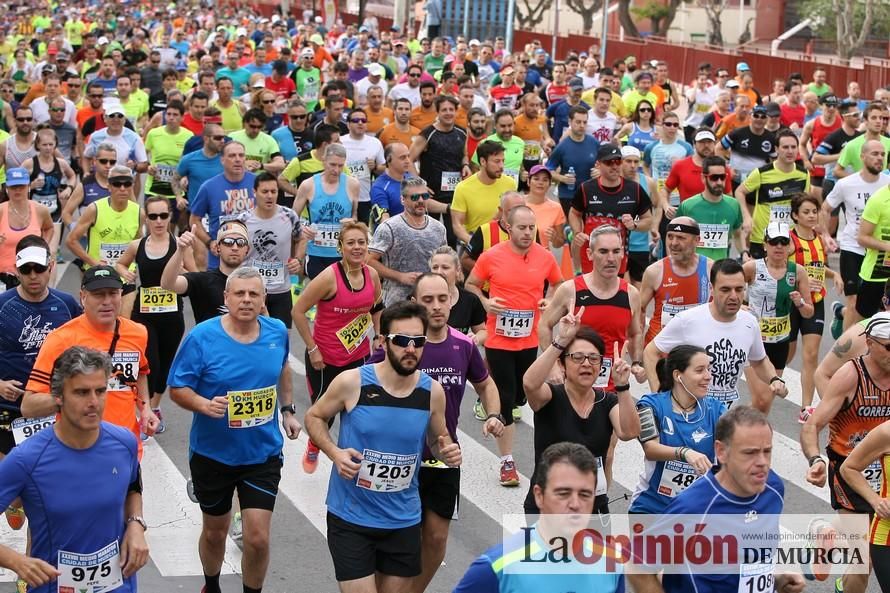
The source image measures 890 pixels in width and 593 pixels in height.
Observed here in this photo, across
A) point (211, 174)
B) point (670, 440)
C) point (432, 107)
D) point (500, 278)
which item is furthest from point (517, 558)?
point (432, 107)

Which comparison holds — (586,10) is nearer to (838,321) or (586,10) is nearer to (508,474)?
(838,321)

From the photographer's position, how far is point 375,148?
51.9 feet

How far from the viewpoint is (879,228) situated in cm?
1233

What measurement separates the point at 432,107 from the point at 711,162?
22.9 feet

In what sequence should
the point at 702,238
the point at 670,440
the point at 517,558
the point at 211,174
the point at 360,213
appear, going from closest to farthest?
1. the point at 517,558
2. the point at 670,440
3. the point at 702,238
4. the point at 211,174
5. the point at 360,213

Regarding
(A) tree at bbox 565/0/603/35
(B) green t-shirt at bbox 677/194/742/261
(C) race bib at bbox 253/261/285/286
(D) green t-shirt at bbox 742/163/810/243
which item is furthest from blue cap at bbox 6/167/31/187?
(A) tree at bbox 565/0/603/35

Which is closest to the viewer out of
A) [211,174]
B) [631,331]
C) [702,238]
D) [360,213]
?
[631,331]

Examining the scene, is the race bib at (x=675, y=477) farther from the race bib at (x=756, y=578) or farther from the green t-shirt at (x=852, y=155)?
the green t-shirt at (x=852, y=155)

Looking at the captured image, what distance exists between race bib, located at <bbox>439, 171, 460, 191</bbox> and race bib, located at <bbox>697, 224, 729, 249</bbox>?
3707mm

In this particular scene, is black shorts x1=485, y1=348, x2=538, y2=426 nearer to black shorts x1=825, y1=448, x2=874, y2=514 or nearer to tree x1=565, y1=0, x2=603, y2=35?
black shorts x1=825, y1=448, x2=874, y2=514

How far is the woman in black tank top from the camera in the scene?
747 cm

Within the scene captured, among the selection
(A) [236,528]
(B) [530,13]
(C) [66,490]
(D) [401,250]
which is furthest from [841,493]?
(B) [530,13]

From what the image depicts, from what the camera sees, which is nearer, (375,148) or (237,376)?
(237,376)

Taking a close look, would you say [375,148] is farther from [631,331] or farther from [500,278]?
[631,331]
